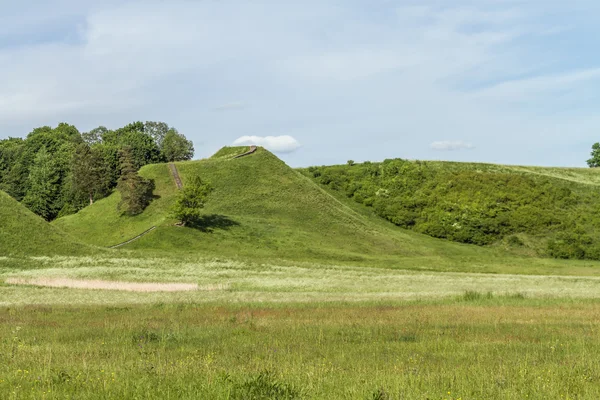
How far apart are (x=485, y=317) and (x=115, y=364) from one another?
15.7m

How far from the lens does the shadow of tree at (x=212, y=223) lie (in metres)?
100

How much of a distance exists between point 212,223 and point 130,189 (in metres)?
18.1

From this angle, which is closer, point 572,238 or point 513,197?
point 572,238

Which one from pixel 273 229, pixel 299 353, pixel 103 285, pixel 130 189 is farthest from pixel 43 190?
pixel 299 353

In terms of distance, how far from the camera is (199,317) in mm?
24375

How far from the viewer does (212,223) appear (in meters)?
104

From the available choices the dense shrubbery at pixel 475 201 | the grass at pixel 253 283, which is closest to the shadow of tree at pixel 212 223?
the grass at pixel 253 283

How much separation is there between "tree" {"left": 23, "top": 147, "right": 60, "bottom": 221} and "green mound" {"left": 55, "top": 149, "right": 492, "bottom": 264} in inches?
942

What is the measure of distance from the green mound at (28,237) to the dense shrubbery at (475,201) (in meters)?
72.0

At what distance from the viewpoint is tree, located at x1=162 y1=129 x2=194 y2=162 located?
18712 cm

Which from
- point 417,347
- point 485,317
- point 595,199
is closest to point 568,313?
point 485,317

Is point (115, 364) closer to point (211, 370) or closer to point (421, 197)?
point (211, 370)

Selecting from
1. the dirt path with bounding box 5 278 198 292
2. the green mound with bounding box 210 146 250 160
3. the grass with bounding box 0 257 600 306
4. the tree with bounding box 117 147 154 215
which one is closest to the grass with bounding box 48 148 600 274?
the tree with bounding box 117 147 154 215

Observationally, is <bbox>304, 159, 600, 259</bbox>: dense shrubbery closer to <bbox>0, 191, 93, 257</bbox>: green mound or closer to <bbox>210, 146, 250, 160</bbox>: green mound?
<bbox>210, 146, 250, 160</bbox>: green mound
